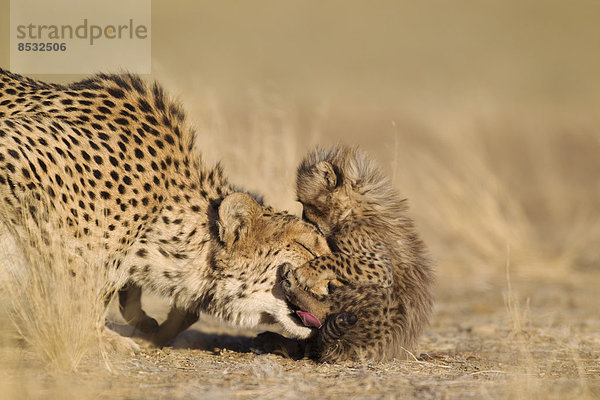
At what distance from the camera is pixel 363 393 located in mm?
4016

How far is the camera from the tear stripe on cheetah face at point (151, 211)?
4.80 m

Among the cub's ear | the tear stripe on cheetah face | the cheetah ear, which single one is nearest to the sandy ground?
the tear stripe on cheetah face

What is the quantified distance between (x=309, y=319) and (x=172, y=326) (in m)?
1.12

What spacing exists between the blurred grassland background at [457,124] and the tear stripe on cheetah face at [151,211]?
2.33 feet

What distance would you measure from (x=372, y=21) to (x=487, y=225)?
24.0 m

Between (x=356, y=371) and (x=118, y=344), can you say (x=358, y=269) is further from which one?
(x=118, y=344)

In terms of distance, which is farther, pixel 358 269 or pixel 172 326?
pixel 172 326

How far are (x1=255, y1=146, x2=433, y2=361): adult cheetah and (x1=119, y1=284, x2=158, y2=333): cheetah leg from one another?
0.88 m

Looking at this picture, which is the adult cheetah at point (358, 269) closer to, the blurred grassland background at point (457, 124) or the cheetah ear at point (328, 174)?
the cheetah ear at point (328, 174)

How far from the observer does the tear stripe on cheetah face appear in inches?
189

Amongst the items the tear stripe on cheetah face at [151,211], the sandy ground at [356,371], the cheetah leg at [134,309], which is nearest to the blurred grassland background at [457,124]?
the sandy ground at [356,371]

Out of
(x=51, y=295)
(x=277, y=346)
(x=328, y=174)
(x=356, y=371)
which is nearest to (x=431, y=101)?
(x=328, y=174)

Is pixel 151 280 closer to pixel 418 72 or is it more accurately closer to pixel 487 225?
pixel 487 225

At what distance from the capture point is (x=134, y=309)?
220 inches
